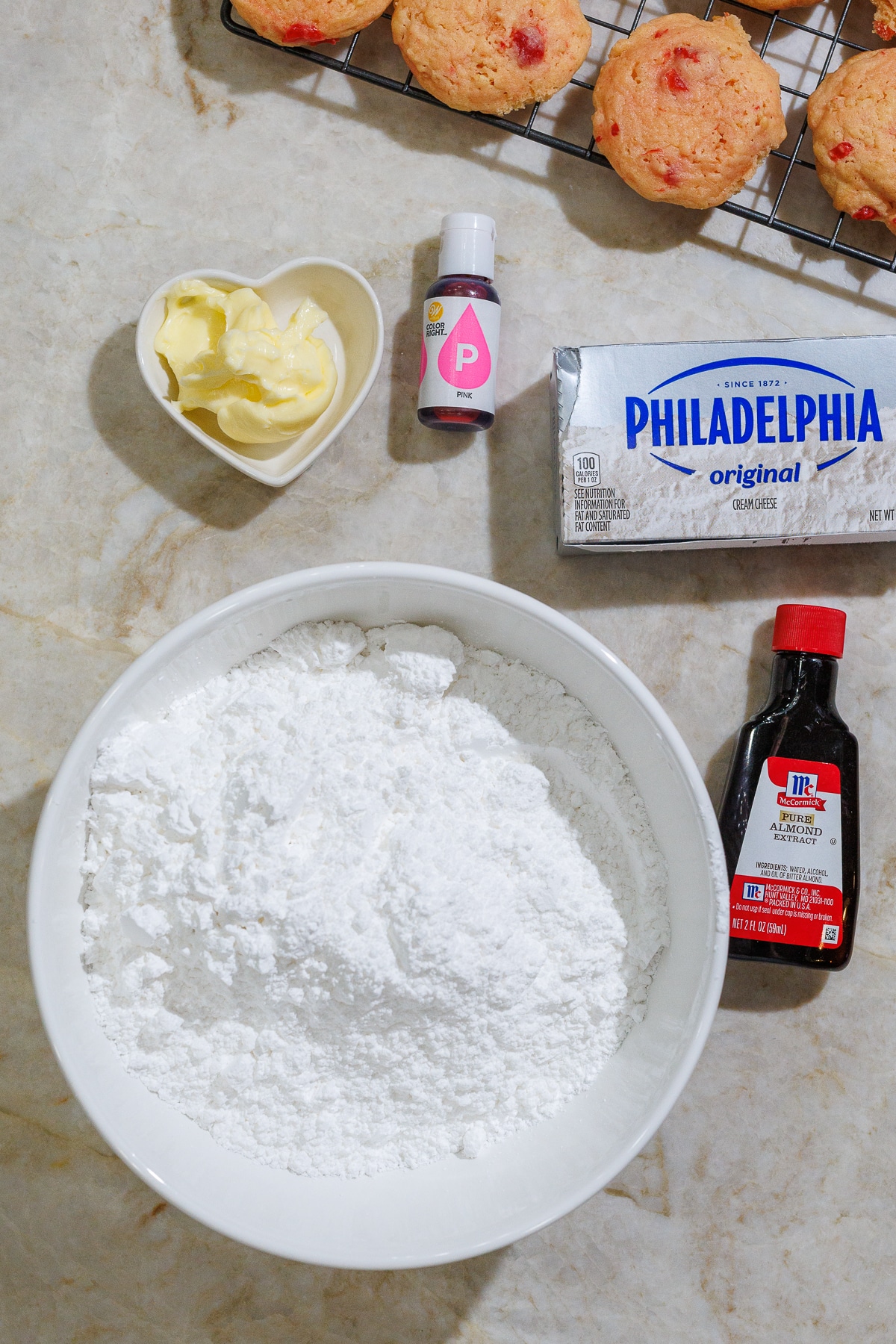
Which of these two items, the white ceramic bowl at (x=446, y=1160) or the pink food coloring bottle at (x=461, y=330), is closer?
the white ceramic bowl at (x=446, y=1160)

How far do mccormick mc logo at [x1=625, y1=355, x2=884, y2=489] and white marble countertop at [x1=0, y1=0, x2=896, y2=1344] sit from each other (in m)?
0.12

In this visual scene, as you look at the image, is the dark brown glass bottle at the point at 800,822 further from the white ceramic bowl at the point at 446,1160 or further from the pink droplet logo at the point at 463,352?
the pink droplet logo at the point at 463,352

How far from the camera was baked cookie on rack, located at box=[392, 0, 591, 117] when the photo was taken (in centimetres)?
86

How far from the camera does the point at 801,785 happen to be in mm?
868

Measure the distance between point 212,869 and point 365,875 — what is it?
12 cm

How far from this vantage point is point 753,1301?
95cm

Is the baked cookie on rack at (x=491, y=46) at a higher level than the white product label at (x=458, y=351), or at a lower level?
higher

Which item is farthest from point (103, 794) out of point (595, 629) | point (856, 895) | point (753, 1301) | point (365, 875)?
point (753, 1301)

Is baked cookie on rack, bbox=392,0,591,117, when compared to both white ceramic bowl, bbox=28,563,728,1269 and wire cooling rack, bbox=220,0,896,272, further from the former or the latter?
Answer: white ceramic bowl, bbox=28,563,728,1269

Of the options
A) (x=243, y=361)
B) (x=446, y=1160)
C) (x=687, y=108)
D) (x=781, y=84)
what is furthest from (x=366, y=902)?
(x=781, y=84)

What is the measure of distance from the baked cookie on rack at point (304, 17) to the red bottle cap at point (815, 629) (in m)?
0.71

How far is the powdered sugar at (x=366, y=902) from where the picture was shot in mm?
694

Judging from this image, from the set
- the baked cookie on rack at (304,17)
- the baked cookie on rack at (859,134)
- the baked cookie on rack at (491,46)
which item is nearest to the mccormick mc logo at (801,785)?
the baked cookie on rack at (859,134)

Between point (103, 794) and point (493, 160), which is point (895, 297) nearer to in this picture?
point (493, 160)
